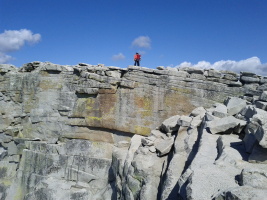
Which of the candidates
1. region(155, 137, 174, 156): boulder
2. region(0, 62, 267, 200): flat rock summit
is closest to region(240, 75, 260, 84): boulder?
region(0, 62, 267, 200): flat rock summit

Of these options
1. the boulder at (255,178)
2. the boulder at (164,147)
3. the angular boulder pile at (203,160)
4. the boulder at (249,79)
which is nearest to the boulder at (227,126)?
the angular boulder pile at (203,160)

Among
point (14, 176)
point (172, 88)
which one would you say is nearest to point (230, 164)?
point (172, 88)

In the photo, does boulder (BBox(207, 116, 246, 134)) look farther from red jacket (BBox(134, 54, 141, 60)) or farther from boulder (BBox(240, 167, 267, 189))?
red jacket (BBox(134, 54, 141, 60))

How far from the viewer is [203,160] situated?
6402 mm

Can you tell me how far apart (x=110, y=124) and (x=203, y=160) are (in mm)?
10499

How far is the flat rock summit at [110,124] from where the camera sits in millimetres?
8820

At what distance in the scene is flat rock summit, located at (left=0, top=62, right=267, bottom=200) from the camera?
8.82 m

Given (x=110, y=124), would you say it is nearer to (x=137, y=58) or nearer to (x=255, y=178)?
(x=137, y=58)

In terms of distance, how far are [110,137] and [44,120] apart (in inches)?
220

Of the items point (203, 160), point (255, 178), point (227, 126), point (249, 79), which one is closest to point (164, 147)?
point (227, 126)

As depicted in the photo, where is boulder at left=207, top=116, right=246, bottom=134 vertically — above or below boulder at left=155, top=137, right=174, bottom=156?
above

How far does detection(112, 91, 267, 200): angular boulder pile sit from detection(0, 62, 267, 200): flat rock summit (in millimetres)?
44

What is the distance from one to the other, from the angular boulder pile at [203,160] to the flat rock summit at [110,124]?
0.04 meters

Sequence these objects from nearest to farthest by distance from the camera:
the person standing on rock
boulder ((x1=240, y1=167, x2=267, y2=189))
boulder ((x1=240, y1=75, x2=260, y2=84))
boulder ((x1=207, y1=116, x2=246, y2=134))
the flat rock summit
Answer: boulder ((x1=240, y1=167, x2=267, y2=189))
boulder ((x1=207, y1=116, x2=246, y2=134))
the flat rock summit
boulder ((x1=240, y1=75, x2=260, y2=84))
the person standing on rock
